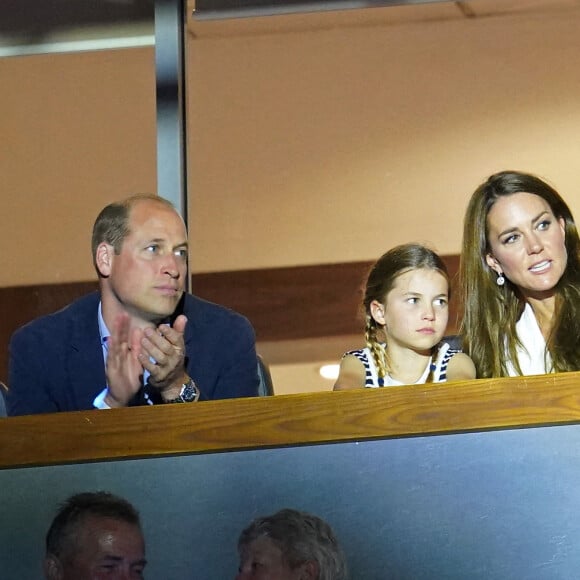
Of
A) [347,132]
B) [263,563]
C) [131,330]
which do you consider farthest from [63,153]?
[263,563]

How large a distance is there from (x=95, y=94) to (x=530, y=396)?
95.4 inches

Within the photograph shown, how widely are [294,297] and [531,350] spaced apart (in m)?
2.06

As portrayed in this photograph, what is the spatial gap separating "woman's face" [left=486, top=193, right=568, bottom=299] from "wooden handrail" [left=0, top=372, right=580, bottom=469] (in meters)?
0.58

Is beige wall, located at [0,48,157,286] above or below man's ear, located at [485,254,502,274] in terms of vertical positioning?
above

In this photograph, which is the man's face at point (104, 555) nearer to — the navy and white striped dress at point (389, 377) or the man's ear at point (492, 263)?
the navy and white striped dress at point (389, 377)

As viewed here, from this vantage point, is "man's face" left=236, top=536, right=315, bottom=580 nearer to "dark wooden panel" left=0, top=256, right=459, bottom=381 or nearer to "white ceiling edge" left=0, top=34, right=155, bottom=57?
"white ceiling edge" left=0, top=34, right=155, bottom=57

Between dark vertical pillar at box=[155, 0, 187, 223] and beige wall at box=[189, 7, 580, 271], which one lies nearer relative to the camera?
dark vertical pillar at box=[155, 0, 187, 223]

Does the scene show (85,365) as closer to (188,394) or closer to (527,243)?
(188,394)

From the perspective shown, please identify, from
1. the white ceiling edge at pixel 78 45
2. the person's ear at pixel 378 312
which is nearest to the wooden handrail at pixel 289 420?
the person's ear at pixel 378 312

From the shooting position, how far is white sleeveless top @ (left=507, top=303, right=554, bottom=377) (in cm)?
244

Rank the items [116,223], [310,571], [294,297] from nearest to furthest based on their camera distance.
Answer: [310,571] → [116,223] → [294,297]

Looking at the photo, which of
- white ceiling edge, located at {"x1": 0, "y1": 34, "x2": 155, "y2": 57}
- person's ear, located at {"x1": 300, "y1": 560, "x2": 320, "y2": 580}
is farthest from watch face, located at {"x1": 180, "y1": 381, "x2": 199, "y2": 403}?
white ceiling edge, located at {"x1": 0, "y1": 34, "x2": 155, "y2": 57}

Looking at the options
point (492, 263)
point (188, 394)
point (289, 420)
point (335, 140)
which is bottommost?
point (289, 420)

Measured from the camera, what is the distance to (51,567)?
1932 millimetres
